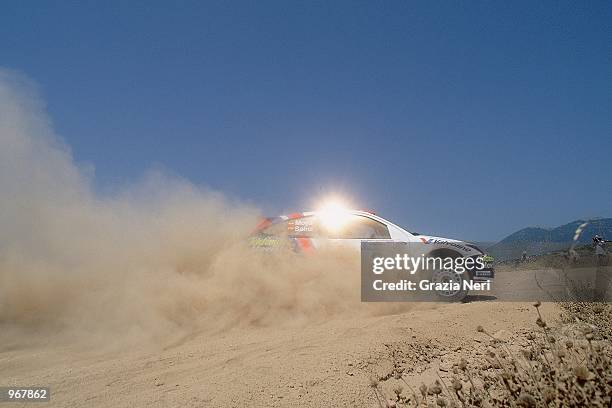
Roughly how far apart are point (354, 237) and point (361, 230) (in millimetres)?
241

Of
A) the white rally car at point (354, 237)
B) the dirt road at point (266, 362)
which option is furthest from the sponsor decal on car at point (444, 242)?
the dirt road at point (266, 362)

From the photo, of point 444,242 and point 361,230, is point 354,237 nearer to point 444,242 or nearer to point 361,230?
point 361,230

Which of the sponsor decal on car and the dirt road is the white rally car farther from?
the dirt road

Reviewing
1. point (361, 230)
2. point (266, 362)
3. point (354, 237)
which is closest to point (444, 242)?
point (361, 230)

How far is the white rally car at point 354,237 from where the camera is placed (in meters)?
7.92

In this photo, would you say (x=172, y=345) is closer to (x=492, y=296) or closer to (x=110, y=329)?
(x=110, y=329)

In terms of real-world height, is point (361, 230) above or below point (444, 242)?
above

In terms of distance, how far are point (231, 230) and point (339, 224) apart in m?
2.31

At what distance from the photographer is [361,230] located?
827 centimetres

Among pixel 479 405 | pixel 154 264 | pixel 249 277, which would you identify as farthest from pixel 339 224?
pixel 479 405

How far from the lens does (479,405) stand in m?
2.37

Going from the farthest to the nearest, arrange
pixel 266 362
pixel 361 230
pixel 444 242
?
pixel 361 230, pixel 444 242, pixel 266 362

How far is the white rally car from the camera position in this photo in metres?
7.92

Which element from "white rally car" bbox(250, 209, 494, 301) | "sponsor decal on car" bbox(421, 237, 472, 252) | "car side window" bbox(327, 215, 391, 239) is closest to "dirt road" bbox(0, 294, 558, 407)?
"white rally car" bbox(250, 209, 494, 301)
